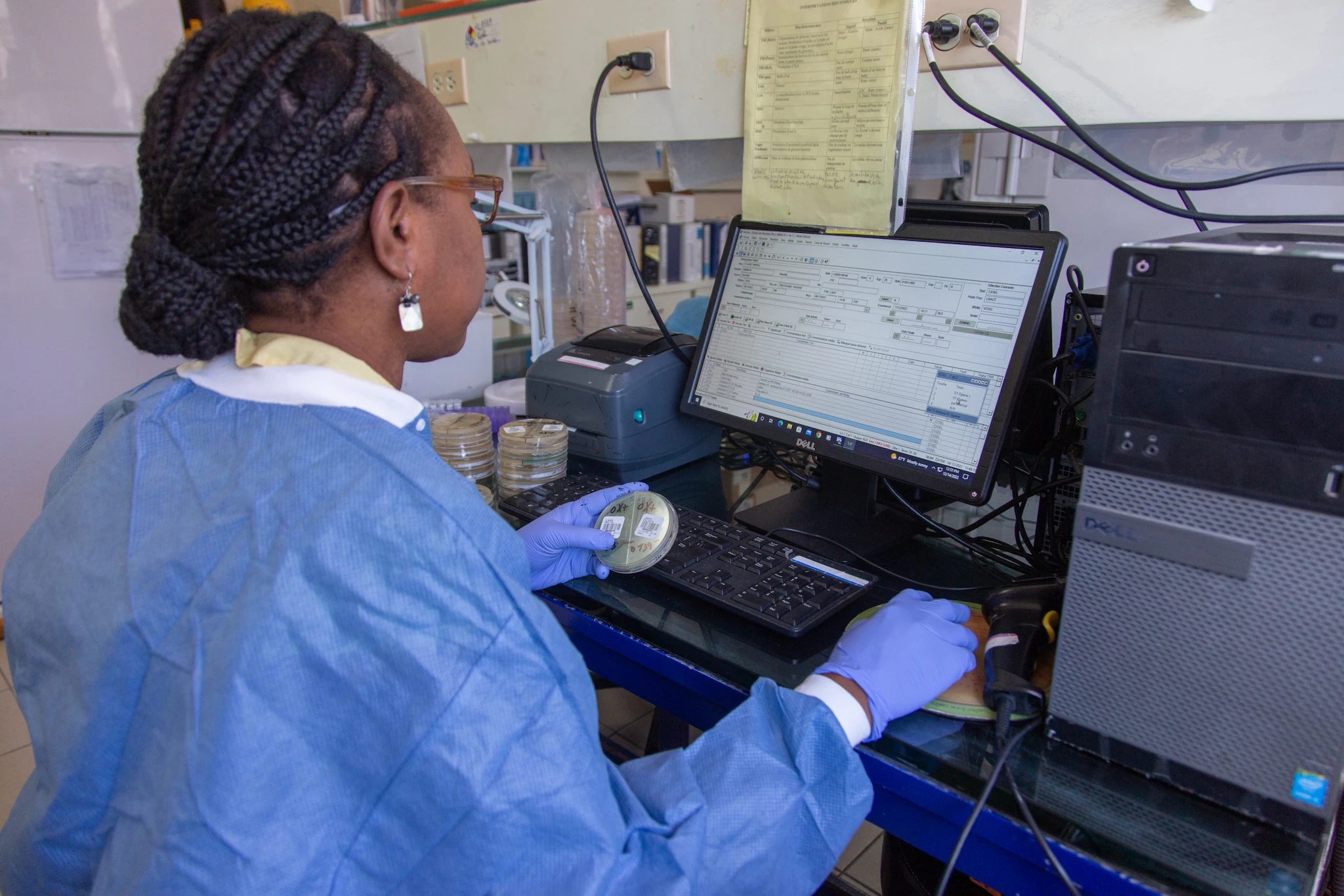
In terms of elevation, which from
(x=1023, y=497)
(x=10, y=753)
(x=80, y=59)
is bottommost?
(x=10, y=753)

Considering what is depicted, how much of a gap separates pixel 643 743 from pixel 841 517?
3.47 ft

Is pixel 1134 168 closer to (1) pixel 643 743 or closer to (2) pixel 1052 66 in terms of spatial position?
(2) pixel 1052 66

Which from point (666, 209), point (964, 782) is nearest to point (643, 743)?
point (964, 782)

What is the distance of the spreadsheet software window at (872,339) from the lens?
965 mm

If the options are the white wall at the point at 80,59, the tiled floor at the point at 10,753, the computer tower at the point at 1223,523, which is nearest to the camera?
the computer tower at the point at 1223,523

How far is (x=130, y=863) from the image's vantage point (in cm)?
59

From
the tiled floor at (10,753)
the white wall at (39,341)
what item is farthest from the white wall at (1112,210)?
the tiled floor at (10,753)

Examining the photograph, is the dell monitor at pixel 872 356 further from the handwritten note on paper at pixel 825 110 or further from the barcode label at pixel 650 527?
the barcode label at pixel 650 527

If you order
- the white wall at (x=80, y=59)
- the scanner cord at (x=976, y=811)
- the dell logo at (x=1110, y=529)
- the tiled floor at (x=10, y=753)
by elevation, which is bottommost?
the tiled floor at (x=10, y=753)

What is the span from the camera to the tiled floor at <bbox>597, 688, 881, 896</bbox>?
5.31 ft

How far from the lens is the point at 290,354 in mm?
693

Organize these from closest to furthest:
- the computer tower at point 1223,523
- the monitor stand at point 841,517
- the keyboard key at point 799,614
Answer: the computer tower at point 1223,523 → the keyboard key at point 799,614 → the monitor stand at point 841,517

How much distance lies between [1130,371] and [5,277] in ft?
9.07

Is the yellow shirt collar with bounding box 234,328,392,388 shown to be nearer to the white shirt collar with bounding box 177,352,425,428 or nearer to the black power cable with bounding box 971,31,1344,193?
the white shirt collar with bounding box 177,352,425,428
